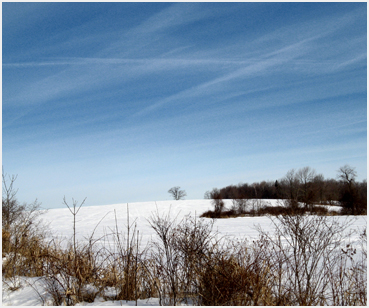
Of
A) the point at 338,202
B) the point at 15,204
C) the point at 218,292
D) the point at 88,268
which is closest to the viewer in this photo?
the point at 218,292

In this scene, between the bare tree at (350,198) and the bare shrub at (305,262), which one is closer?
the bare shrub at (305,262)

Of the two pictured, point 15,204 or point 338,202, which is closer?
point 15,204

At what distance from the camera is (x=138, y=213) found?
3431cm

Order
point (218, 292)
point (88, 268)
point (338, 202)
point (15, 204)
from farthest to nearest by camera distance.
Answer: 1. point (338, 202)
2. point (15, 204)
3. point (88, 268)
4. point (218, 292)

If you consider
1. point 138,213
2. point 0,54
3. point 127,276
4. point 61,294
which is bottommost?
point 138,213

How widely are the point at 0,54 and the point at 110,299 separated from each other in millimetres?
4353

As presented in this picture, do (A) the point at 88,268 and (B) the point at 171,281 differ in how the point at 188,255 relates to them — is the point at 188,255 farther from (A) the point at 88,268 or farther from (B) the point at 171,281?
(A) the point at 88,268

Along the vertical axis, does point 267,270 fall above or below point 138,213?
above

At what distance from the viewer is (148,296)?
4551 mm

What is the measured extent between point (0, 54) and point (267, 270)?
534 centimetres

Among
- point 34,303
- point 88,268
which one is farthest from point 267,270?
point 34,303

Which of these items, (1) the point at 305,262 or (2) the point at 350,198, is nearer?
(1) the point at 305,262

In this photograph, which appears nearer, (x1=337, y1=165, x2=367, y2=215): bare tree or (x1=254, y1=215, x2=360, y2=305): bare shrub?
(x1=254, y1=215, x2=360, y2=305): bare shrub

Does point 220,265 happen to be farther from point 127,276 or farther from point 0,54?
point 0,54
